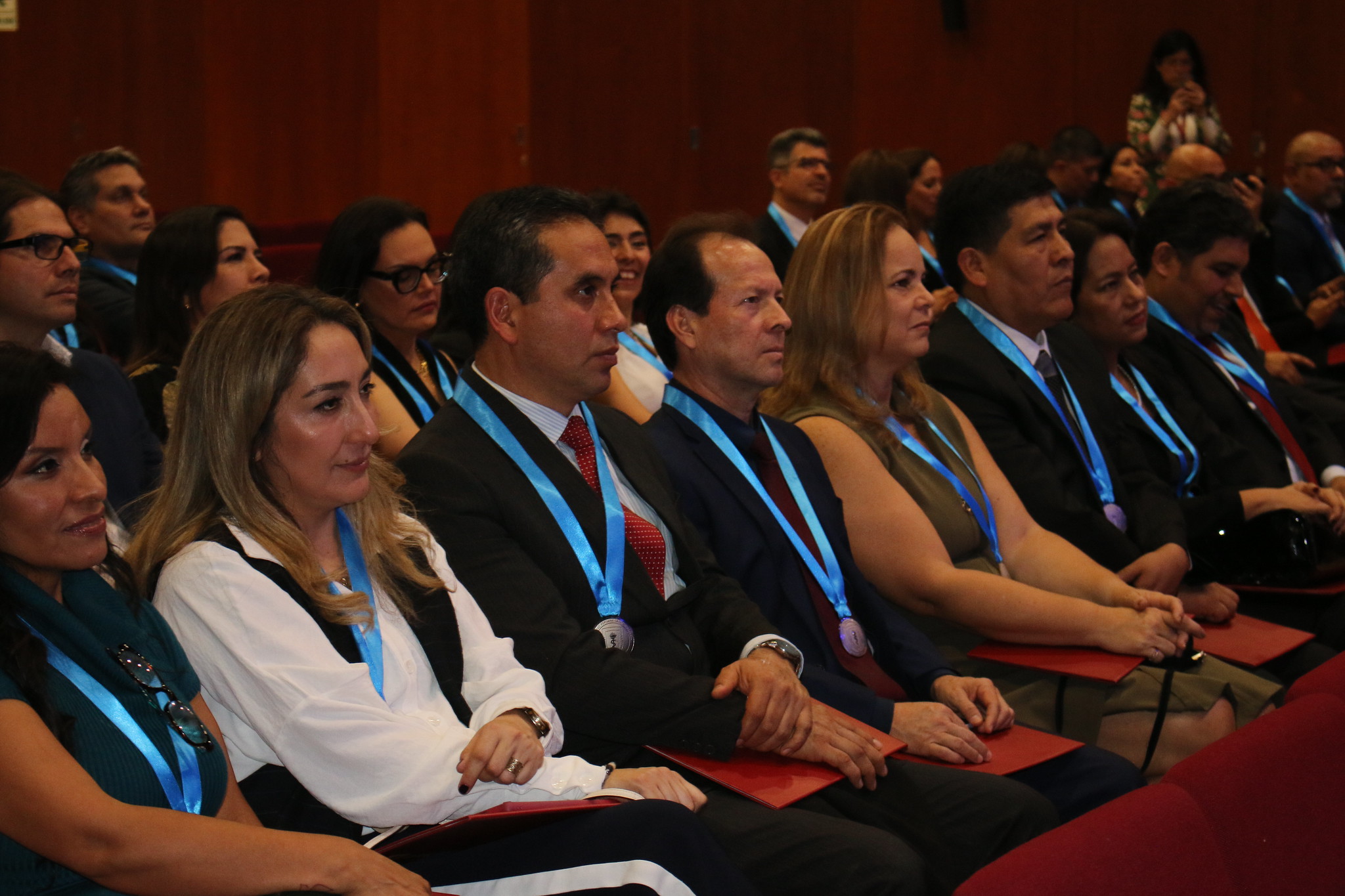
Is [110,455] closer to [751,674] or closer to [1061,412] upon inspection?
[751,674]

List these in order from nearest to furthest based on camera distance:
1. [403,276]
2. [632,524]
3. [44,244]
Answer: [632,524] < [44,244] < [403,276]

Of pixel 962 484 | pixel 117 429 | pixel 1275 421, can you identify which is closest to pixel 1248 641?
pixel 962 484

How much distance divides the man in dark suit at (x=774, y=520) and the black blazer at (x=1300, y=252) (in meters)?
4.73

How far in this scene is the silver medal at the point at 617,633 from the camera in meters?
2.11

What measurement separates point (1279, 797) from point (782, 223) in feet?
15.8

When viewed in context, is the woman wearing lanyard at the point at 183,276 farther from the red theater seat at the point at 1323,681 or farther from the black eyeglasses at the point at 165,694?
the red theater seat at the point at 1323,681

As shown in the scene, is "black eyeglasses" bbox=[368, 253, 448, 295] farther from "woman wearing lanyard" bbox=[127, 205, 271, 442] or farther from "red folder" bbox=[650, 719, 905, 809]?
"red folder" bbox=[650, 719, 905, 809]

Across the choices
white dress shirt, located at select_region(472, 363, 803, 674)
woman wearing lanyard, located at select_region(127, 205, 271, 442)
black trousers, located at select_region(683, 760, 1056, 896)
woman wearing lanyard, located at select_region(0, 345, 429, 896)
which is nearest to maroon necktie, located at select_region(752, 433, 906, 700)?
white dress shirt, located at select_region(472, 363, 803, 674)

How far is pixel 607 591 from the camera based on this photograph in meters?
2.13

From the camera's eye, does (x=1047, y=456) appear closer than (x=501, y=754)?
No

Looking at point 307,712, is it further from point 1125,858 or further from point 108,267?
point 108,267

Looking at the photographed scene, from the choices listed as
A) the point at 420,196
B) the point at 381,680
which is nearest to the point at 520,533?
the point at 381,680

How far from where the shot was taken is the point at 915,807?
203 cm

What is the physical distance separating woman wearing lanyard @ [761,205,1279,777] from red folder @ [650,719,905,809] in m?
0.62
